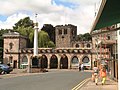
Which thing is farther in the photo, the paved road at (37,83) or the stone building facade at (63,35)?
the stone building facade at (63,35)

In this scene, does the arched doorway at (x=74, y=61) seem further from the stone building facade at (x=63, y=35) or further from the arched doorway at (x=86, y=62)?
the stone building facade at (x=63, y=35)

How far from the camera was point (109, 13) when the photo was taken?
719cm

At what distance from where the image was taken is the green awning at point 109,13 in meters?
6.32

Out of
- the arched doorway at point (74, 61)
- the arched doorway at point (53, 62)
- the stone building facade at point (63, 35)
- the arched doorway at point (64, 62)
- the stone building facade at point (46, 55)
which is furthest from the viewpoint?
the stone building facade at point (63, 35)

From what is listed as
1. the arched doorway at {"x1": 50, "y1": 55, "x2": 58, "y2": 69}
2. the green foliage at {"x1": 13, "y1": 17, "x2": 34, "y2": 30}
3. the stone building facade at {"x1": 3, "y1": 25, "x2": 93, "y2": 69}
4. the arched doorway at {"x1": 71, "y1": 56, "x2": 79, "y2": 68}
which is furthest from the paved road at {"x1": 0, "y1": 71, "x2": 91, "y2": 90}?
the green foliage at {"x1": 13, "y1": 17, "x2": 34, "y2": 30}

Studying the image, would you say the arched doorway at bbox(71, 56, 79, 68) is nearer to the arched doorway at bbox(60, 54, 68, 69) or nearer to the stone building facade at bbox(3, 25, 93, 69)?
the stone building facade at bbox(3, 25, 93, 69)

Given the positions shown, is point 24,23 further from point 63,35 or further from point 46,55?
point 46,55

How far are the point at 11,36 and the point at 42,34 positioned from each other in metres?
14.5

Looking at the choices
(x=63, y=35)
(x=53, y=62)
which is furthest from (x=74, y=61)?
(x=63, y=35)

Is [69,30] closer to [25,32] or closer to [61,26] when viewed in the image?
[61,26]

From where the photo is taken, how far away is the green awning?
632 cm

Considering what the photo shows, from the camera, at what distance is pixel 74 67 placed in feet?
293

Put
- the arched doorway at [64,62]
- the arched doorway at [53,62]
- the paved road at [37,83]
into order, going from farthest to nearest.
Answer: the arched doorway at [53,62]
the arched doorway at [64,62]
the paved road at [37,83]

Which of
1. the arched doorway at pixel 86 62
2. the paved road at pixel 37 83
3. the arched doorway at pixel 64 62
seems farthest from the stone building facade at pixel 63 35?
the paved road at pixel 37 83
